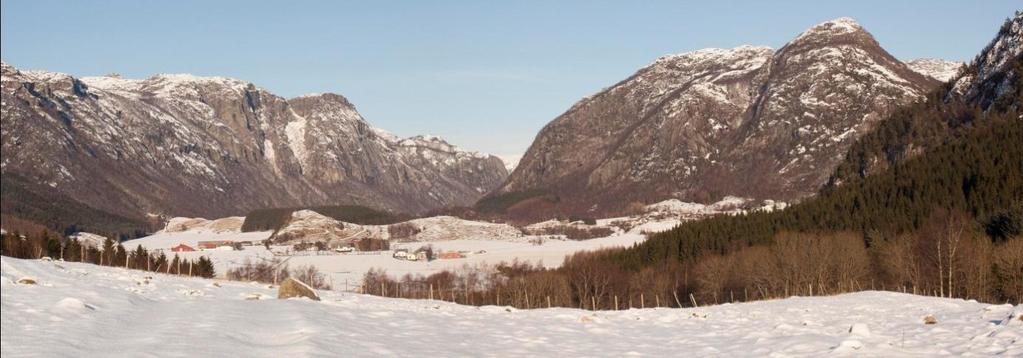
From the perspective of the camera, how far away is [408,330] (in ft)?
122

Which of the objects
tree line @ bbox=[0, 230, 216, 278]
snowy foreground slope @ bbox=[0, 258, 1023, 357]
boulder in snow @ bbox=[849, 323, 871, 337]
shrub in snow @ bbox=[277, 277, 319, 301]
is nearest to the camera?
snowy foreground slope @ bbox=[0, 258, 1023, 357]

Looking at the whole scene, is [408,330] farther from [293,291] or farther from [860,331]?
[860,331]

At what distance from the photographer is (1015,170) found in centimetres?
16500

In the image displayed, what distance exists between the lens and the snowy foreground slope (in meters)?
24.8

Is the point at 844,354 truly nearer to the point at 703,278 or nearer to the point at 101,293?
the point at 101,293

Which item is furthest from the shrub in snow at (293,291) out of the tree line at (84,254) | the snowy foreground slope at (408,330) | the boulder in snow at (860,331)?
the tree line at (84,254)

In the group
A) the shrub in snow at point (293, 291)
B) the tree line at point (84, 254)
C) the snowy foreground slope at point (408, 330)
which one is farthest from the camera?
the tree line at point (84, 254)

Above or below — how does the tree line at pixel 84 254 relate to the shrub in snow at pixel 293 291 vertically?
above

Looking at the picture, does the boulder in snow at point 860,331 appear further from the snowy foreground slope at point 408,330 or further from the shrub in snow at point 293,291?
the shrub in snow at point 293,291

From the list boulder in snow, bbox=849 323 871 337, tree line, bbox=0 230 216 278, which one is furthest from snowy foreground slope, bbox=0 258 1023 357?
tree line, bbox=0 230 216 278

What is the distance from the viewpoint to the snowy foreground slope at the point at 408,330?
81.4 feet

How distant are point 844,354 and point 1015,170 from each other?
16423 cm

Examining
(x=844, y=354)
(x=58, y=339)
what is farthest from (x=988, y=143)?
(x=58, y=339)

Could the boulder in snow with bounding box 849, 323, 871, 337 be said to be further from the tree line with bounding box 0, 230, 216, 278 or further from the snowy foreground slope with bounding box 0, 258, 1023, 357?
the tree line with bounding box 0, 230, 216, 278
